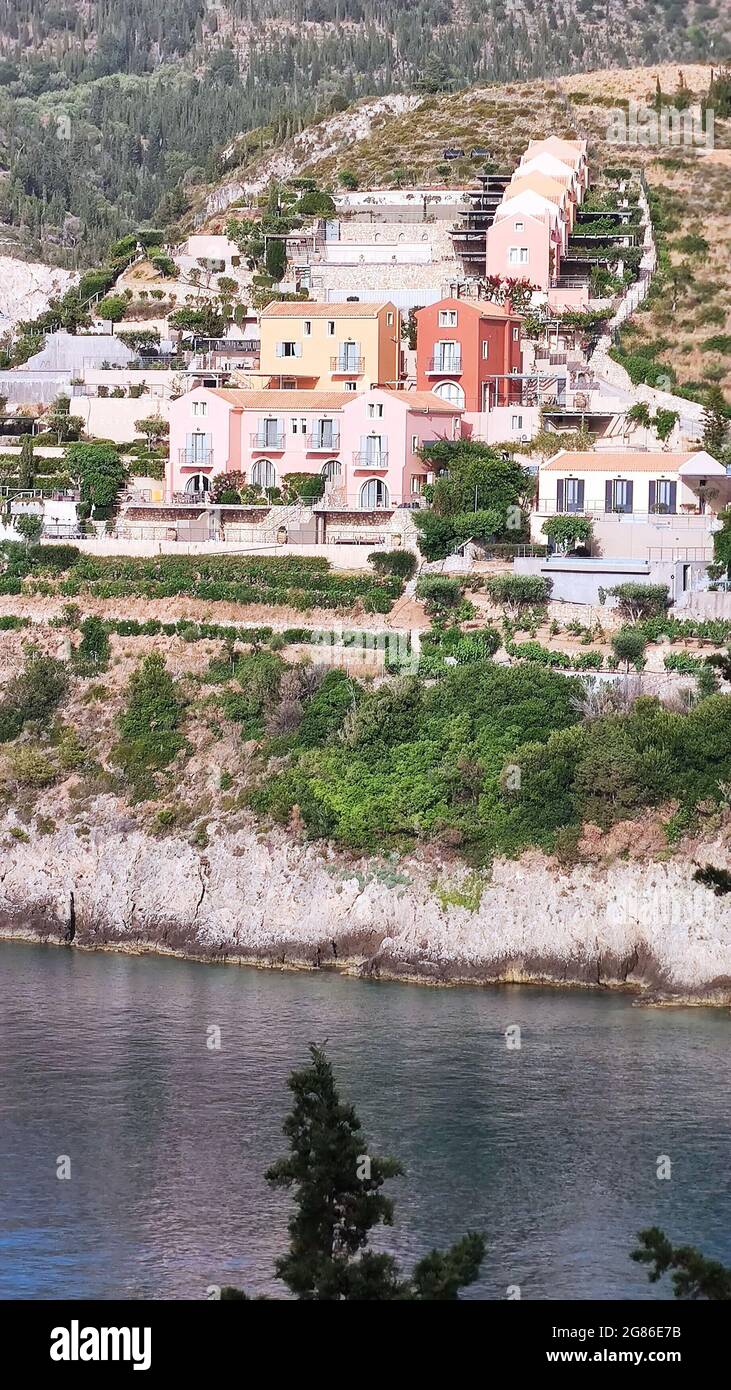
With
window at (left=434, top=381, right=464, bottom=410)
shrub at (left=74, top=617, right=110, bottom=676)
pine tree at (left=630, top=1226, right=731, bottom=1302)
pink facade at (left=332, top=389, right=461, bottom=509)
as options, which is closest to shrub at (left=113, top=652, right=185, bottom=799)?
shrub at (left=74, top=617, right=110, bottom=676)

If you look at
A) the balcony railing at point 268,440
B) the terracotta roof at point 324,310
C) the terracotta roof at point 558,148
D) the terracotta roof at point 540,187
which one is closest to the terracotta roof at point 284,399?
the balcony railing at point 268,440

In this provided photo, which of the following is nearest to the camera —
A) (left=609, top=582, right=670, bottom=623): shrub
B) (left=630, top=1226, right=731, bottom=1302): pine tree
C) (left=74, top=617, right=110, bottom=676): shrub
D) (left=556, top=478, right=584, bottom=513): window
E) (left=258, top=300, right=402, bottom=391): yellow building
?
(left=630, top=1226, right=731, bottom=1302): pine tree

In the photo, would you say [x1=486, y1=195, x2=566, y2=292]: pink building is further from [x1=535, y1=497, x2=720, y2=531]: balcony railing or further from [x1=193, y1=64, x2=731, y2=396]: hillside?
[x1=535, y1=497, x2=720, y2=531]: balcony railing

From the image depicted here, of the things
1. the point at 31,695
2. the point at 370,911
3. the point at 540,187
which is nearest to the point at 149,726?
the point at 31,695

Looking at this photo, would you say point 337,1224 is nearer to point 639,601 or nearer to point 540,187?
point 639,601

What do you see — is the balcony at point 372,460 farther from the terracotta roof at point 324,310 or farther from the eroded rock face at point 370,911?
the eroded rock face at point 370,911
